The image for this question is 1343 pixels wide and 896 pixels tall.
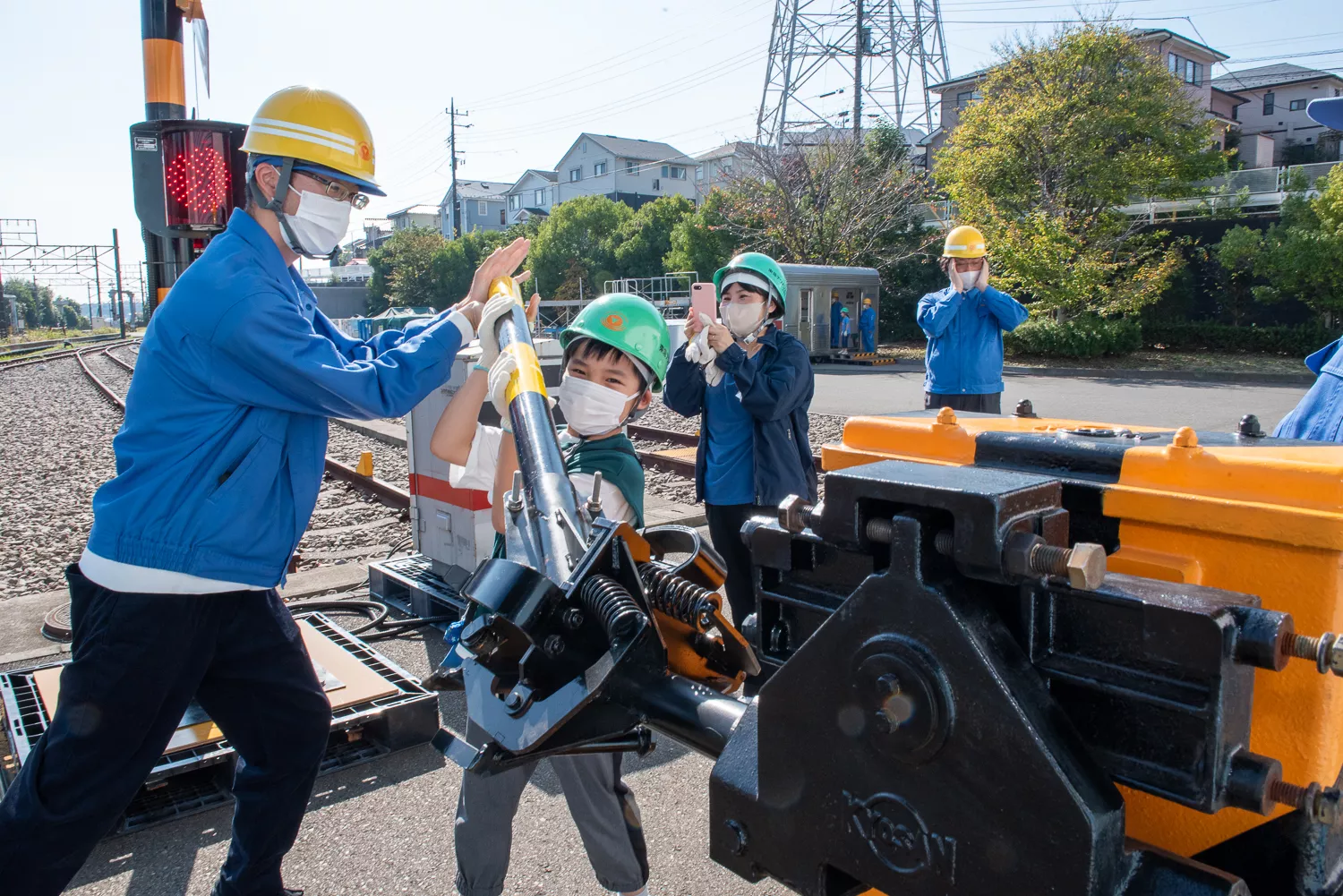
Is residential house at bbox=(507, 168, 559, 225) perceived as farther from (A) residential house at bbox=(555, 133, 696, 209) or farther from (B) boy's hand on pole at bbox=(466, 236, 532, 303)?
(B) boy's hand on pole at bbox=(466, 236, 532, 303)

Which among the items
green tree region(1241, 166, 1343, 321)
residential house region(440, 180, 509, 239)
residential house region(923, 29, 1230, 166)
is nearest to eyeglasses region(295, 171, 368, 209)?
green tree region(1241, 166, 1343, 321)

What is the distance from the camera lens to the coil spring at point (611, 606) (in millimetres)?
1313

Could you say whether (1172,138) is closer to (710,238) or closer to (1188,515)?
(710,238)

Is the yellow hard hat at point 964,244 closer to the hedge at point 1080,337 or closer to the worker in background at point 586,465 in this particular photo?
the worker in background at point 586,465

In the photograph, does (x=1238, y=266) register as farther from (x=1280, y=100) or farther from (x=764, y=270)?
(x=1280, y=100)

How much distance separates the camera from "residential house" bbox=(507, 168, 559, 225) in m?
84.0

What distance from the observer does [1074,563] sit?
92 cm

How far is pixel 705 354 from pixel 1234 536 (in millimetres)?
3042

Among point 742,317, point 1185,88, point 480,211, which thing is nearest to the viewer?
point 742,317

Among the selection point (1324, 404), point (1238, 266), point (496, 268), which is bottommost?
point (1324, 404)

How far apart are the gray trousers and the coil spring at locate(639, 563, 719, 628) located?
94 centimetres

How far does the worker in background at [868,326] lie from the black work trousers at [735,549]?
23274mm

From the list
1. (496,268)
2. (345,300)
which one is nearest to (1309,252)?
(496,268)

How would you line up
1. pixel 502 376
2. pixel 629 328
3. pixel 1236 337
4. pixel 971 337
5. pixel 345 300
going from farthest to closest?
pixel 345 300, pixel 1236 337, pixel 971 337, pixel 629 328, pixel 502 376
